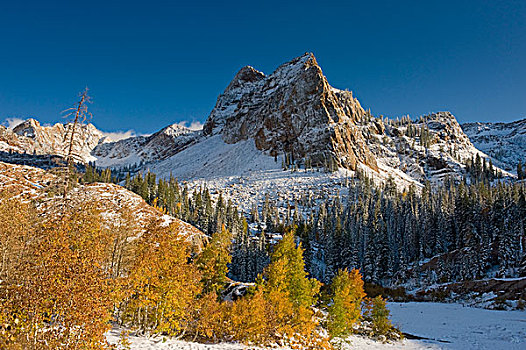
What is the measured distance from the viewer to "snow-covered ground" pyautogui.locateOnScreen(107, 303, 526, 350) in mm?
19828

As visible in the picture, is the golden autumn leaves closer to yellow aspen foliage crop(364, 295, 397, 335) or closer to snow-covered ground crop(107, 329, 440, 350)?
yellow aspen foliage crop(364, 295, 397, 335)

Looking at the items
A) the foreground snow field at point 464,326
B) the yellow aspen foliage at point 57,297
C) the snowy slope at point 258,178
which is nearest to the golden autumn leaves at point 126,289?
the yellow aspen foliage at point 57,297

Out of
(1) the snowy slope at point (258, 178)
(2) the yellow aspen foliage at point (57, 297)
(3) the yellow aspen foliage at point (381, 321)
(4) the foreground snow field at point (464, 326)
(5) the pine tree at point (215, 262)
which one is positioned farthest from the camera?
(1) the snowy slope at point (258, 178)

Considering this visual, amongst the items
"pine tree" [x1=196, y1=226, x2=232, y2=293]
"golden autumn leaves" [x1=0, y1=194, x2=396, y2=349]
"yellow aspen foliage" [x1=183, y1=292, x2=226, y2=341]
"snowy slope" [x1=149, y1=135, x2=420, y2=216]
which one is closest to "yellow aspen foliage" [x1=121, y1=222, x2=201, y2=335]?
"golden autumn leaves" [x1=0, y1=194, x2=396, y2=349]

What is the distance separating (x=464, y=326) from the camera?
1232 inches

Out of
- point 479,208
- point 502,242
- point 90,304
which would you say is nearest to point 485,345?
point 90,304

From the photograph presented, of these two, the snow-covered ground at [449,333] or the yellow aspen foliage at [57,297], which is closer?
the yellow aspen foliage at [57,297]

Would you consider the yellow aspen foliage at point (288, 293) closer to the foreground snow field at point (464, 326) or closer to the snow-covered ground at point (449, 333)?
the snow-covered ground at point (449, 333)

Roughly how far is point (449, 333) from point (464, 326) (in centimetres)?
303

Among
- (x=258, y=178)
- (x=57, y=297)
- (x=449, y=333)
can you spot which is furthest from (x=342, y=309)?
(x=258, y=178)

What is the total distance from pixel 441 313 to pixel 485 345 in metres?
14.1

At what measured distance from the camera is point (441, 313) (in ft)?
125

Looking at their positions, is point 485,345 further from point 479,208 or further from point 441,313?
point 479,208

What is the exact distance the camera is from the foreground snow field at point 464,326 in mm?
25777
